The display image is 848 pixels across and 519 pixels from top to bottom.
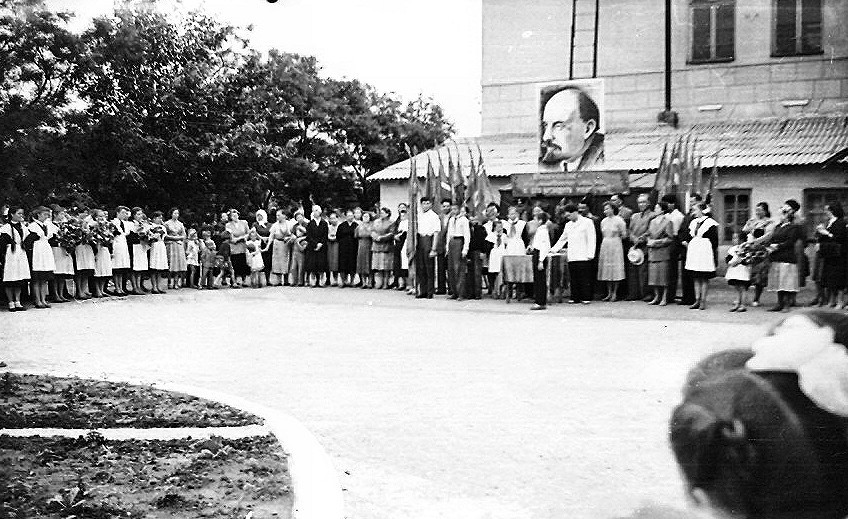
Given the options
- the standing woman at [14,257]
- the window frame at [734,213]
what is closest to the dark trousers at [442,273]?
the standing woman at [14,257]

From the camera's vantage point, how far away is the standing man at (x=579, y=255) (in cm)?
960

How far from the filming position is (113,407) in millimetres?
3752

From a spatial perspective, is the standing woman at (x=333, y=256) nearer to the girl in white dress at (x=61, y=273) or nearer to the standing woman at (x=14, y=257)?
the girl in white dress at (x=61, y=273)

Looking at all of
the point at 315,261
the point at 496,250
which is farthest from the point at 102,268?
the point at 496,250

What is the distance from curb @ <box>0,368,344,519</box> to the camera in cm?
254

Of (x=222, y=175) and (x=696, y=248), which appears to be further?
(x=696, y=248)

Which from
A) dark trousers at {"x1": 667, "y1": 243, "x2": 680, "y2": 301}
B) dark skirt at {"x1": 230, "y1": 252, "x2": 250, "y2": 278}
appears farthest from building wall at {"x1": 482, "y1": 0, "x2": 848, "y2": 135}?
dark skirt at {"x1": 230, "y1": 252, "x2": 250, "y2": 278}

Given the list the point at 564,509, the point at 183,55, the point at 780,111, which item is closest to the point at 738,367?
the point at 780,111

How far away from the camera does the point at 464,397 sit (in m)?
4.32

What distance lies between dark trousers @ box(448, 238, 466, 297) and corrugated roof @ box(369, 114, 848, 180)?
29.7ft

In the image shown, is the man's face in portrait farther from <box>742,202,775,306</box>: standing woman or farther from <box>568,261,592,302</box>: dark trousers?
<box>568,261,592,302</box>: dark trousers

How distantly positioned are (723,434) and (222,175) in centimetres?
111

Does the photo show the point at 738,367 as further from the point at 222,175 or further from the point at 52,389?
the point at 52,389

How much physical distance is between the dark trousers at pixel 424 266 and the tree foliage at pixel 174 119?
911cm
